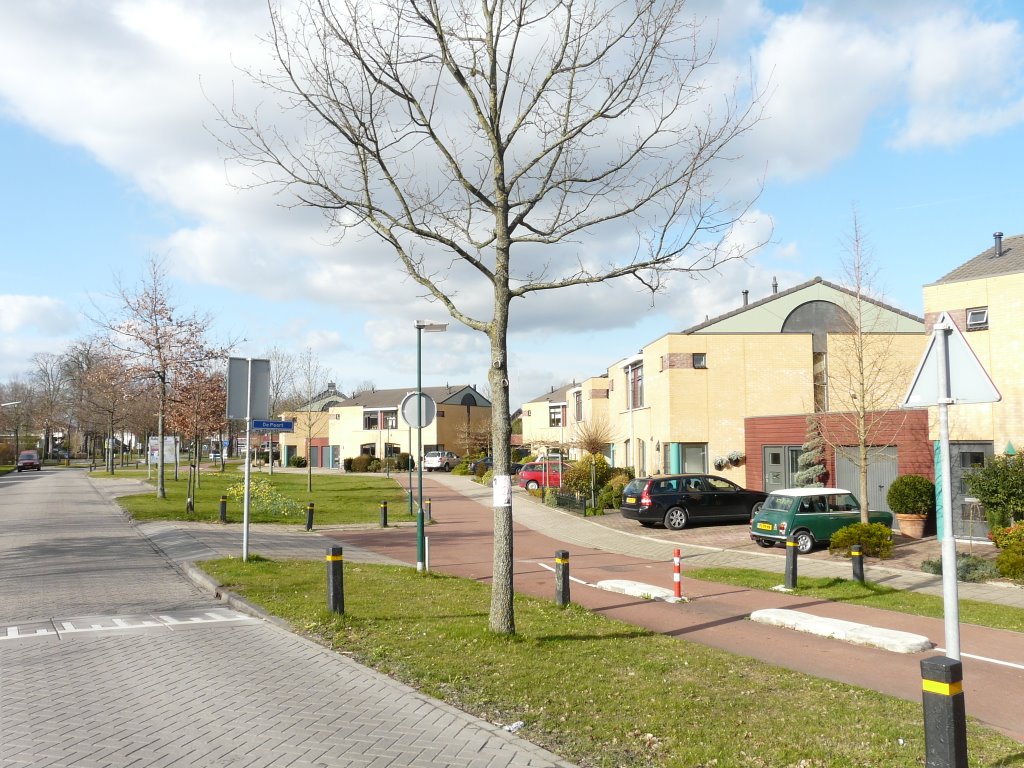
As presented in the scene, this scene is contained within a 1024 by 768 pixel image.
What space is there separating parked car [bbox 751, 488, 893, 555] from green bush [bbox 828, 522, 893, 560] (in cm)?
97

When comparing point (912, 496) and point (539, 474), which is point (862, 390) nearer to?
point (912, 496)

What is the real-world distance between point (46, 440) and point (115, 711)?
104 metres

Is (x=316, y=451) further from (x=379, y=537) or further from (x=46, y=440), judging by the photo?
(x=379, y=537)

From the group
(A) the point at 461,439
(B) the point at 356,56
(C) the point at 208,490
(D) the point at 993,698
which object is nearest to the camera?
(D) the point at 993,698

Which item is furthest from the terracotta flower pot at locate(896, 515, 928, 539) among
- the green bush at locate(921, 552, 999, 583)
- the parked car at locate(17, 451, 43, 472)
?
the parked car at locate(17, 451, 43, 472)

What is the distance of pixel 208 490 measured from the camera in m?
35.8

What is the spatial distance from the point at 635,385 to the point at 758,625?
1092 inches

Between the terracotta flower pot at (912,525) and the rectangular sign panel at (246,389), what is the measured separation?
16.1 meters

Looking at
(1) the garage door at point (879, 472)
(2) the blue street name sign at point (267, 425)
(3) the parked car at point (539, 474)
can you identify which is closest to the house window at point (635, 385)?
(3) the parked car at point (539, 474)

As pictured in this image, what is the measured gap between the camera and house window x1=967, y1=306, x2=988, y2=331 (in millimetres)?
18906

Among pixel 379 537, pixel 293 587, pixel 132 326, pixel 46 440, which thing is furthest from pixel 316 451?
pixel 293 587

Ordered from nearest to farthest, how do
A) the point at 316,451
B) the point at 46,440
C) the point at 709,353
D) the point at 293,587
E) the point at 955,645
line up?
the point at 955,645
the point at 293,587
the point at 709,353
the point at 316,451
the point at 46,440

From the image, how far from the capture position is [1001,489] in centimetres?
1714

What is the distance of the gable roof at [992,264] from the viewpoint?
18891mm
